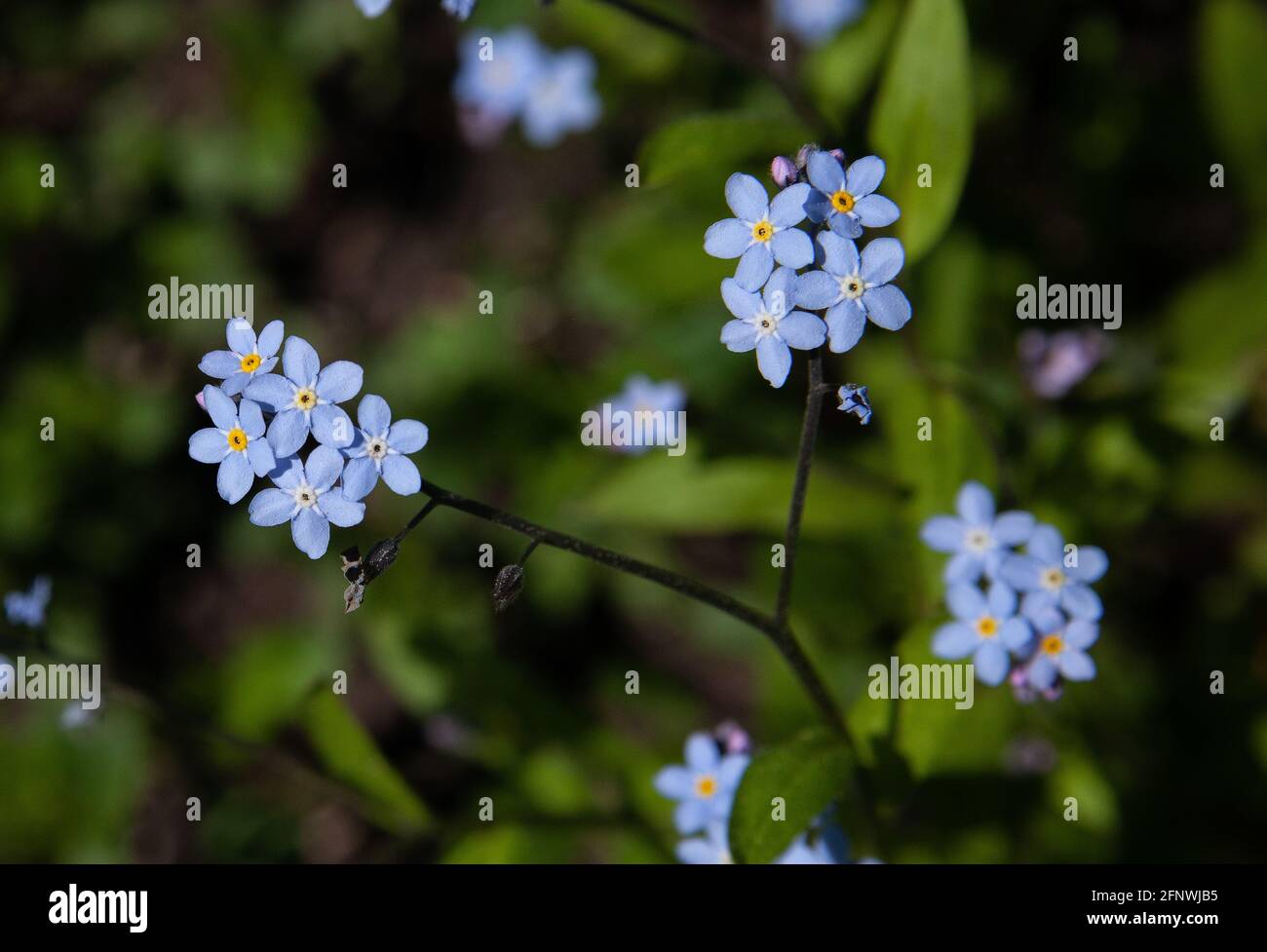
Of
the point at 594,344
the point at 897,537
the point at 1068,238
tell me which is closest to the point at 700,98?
the point at 594,344

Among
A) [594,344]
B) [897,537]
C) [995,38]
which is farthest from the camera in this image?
[594,344]

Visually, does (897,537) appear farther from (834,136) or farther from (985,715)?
(834,136)

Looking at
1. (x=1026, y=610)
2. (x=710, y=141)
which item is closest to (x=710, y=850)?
(x=1026, y=610)

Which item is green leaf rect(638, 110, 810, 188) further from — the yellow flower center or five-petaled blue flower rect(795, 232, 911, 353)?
the yellow flower center

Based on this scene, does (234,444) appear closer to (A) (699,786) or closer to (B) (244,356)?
(B) (244,356)

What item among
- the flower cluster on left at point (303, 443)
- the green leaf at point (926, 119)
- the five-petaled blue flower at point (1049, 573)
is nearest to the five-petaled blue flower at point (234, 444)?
the flower cluster on left at point (303, 443)
